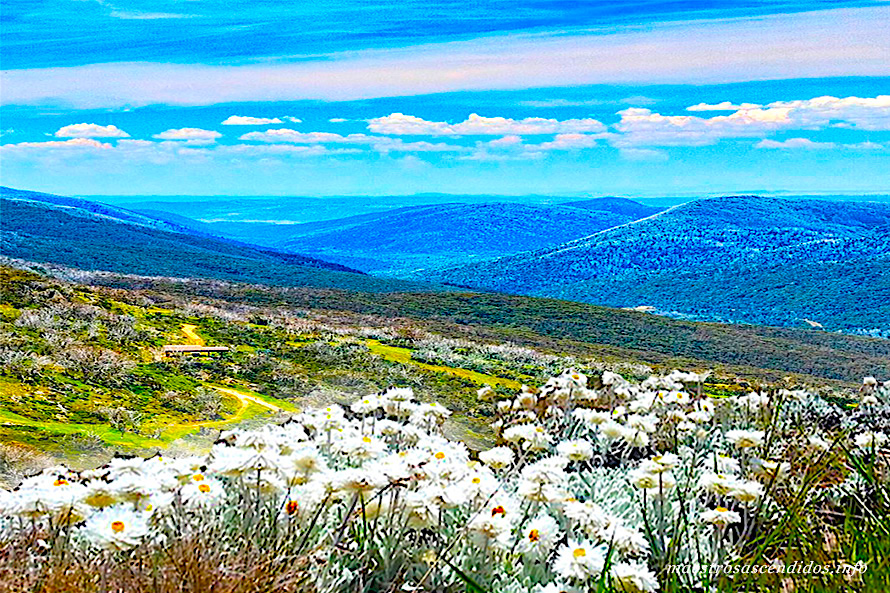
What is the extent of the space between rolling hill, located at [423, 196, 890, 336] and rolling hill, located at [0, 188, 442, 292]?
134 feet

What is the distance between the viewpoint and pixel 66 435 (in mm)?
4195

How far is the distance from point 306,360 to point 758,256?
163049 mm

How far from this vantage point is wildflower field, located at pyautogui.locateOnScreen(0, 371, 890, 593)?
2865mm

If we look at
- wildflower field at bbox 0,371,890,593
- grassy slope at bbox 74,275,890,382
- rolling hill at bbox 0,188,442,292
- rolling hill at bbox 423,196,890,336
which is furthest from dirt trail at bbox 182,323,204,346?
rolling hill at bbox 423,196,890,336

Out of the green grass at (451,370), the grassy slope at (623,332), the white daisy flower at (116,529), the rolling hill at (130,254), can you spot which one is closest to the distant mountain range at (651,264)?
the rolling hill at (130,254)

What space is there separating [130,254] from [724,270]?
87.2 m

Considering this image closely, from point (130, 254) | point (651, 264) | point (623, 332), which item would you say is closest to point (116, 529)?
point (623, 332)

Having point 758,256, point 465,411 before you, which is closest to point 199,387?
point 465,411

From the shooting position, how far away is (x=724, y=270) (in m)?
141

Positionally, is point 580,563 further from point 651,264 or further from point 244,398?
point 651,264

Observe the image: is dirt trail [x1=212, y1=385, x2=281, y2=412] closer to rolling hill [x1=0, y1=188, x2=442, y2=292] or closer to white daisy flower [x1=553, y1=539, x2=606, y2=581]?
white daisy flower [x1=553, y1=539, x2=606, y2=581]

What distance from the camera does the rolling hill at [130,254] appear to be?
8788cm

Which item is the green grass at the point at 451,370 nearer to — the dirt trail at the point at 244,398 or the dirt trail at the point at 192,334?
the dirt trail at the point at 192,334

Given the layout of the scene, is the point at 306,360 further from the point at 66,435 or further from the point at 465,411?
the point at 66,435
